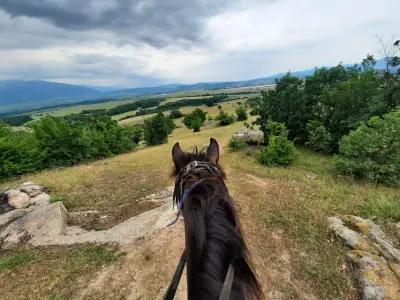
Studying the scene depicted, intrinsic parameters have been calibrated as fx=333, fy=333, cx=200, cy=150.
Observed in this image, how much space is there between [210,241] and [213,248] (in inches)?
1.9

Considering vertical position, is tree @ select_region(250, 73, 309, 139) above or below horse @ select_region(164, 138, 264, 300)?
below

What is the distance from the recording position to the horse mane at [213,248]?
2.10 metres

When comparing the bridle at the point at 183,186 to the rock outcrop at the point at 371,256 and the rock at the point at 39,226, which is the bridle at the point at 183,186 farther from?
the rock at the point at 39,226

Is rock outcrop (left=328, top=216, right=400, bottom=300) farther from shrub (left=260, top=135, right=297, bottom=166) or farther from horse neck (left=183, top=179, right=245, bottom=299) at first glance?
shrub (left=260, top=135, right=297, bottom=166)

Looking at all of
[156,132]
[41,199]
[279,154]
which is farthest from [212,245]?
[156,132]

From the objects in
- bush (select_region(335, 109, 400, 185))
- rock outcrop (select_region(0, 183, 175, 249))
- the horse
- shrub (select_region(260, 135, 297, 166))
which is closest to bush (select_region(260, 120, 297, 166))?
shrub (select_region(260, 135, 297, 166))

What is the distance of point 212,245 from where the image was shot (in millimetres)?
2178

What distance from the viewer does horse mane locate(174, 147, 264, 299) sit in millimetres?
2096

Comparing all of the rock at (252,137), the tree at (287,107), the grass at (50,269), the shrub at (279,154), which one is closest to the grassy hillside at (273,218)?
the grass at (50,269)

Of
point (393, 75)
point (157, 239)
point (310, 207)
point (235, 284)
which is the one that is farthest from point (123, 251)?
point (393, 75)

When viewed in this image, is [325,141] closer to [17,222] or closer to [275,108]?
[275,108]

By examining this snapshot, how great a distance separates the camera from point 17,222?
9344 millimetres

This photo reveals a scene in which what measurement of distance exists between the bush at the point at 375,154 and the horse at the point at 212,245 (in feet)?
43.0

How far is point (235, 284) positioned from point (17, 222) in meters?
9.06
